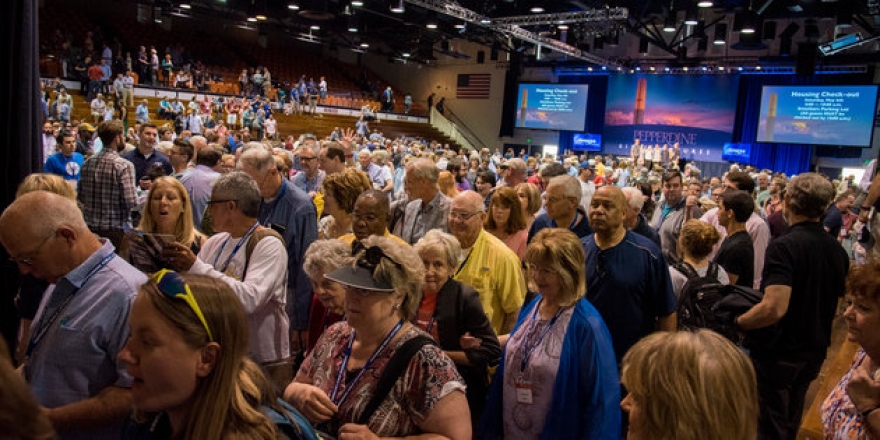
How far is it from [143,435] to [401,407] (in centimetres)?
64

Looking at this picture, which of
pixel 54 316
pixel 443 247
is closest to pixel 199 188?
pixel 443 247

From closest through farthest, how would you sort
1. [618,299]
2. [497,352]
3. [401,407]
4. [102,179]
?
[401,407] < [497,352] < [618,299] < [102,179]

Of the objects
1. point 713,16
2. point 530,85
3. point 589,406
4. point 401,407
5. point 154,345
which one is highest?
point 713,16

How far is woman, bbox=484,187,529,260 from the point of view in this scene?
12.8 ft

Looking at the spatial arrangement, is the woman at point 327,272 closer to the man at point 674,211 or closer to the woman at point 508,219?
the woman at point 508,219

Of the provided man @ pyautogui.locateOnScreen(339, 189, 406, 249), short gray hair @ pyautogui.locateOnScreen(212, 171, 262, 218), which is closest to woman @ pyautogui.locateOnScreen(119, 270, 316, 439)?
short gray hair @ pyautogui.locateOnScreen(212, 171, 262, 218)

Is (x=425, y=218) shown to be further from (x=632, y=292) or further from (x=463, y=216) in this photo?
(x=632, y=292)

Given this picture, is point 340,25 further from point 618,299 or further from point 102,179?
point 618,299

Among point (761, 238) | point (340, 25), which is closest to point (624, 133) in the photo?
point (340, 25)

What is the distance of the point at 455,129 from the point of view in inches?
1092

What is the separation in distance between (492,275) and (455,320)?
1.90 feet

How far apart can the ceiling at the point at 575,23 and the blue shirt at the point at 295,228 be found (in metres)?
10.8

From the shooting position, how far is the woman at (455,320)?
2404 millimetres

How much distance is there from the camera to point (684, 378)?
120 cm
